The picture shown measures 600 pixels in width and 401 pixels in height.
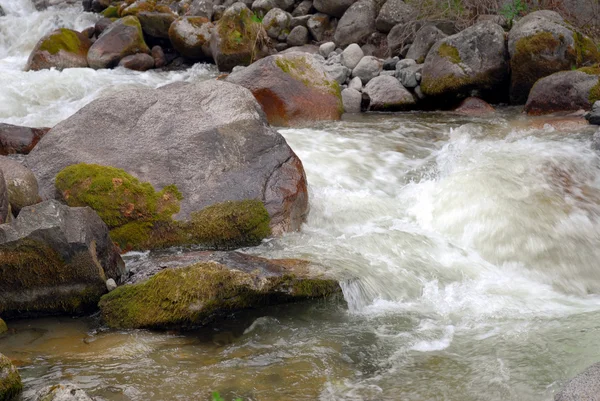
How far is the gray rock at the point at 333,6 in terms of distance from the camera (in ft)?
55.9

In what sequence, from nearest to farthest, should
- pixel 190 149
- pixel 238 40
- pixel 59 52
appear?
pixel 190 149 → pixel 238 40 → pixel 59 52

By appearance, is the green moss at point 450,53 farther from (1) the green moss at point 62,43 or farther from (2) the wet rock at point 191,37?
(1) the green moss at point 62,43

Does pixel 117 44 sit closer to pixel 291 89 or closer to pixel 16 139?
pixel 291 89

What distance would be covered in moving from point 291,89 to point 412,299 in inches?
237

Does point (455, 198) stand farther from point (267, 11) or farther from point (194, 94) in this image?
point (267, 11)

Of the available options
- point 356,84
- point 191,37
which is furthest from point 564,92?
point 191,37

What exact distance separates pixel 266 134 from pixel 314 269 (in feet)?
7.56

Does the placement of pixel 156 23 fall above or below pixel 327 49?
above

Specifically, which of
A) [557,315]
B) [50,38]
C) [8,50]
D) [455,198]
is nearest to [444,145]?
[455,198]

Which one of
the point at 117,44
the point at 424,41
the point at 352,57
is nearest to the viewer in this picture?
the point at 424,41

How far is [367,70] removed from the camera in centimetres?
1326

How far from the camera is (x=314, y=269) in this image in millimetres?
5289

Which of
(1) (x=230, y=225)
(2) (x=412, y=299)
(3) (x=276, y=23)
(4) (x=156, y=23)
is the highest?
(4) (x=156, y=23)

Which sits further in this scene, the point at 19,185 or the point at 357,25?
the point at 357,25
